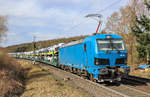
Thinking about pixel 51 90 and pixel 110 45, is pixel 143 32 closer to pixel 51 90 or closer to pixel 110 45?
pixel 110 45

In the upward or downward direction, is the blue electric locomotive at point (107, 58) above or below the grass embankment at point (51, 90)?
above

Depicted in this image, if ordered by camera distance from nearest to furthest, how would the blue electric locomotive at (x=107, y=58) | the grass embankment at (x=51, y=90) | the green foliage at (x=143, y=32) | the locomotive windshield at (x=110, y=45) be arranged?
the grass embankment at (x=51, y=90), the blue electric locomotive at (x=107, y=58), the locomotive windshield at (x=110, y=45), the green foliage at (x=143, y=32)

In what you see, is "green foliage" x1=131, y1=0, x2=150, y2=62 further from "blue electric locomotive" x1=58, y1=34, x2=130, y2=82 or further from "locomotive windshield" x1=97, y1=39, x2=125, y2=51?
"blue electric locomotive" x1=58, y1=34, x2=130, y2=82

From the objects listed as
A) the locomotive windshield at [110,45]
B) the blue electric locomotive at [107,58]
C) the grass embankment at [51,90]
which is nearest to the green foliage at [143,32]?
the locomotive windshield at [110,45]

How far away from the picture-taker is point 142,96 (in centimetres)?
862

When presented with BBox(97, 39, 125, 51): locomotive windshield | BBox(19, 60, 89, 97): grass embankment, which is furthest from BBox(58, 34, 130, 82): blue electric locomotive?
BBox(19, 60, 89, 97): grass embankment

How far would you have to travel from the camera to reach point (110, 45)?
11.8 meters

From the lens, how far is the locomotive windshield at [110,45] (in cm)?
1168

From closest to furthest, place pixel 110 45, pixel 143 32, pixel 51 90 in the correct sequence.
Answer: pixel 51 90 → pixel 110 45 → pixel 143 32

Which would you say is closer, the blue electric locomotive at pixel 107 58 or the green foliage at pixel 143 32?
the blue electric locomotive at pixel 107 58

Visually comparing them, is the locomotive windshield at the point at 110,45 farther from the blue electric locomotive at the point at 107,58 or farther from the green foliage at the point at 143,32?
the green foliage at the point at 143,32

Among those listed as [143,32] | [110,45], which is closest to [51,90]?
[110,45]

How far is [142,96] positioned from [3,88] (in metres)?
9.06

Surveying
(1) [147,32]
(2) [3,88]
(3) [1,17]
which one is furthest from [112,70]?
(3) [1,17]
